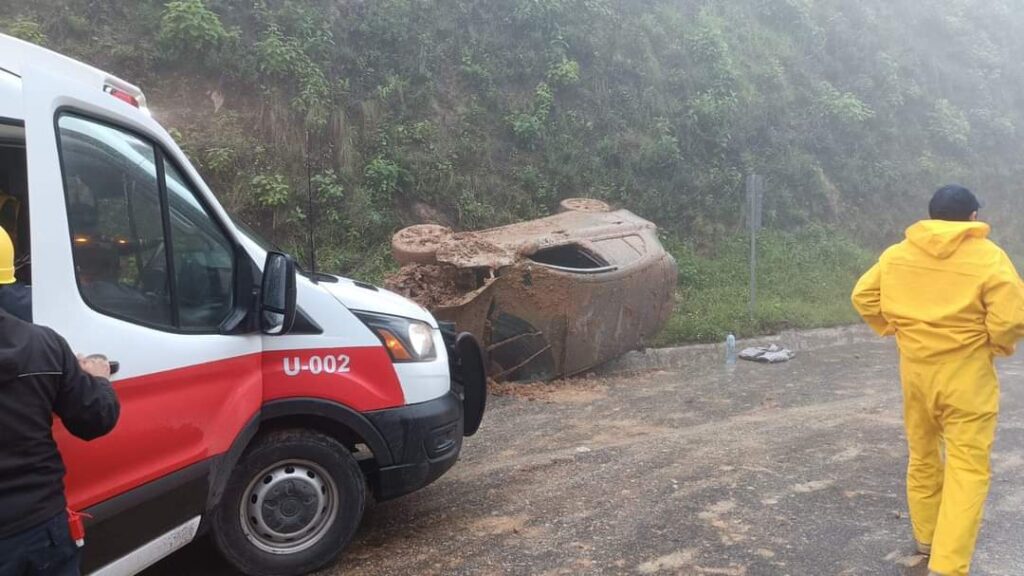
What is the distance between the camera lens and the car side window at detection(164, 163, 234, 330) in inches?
131

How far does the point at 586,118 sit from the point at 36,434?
14.3 m

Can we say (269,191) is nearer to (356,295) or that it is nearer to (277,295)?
(356,295)

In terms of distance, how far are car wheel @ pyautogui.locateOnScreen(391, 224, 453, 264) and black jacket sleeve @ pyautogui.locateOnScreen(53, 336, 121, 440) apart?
19.2 ft

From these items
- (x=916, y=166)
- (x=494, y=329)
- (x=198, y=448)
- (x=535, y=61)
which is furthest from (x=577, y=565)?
(x=916, y=166)

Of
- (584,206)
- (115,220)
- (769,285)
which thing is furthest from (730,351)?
(115,220)

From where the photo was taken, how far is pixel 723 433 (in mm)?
6551

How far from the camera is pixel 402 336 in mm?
4086

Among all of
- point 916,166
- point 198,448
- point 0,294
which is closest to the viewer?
point 0,294

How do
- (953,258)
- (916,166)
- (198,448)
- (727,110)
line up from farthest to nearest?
(916,166), (727,110), (953,258), (198,448)

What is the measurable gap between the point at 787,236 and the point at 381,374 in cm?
1382

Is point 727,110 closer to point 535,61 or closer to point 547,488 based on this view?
point 535,61

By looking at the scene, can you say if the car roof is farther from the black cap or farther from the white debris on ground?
the white debris on ground

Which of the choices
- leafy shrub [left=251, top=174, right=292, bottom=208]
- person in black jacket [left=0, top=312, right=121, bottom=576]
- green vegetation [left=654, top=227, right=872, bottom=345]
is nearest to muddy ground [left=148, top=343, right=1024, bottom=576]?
person in black jacket [left=0, top=312, right=121, bottom=576]

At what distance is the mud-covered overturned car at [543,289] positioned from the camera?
25.6 ft
